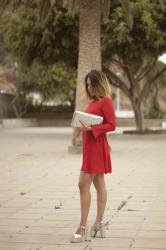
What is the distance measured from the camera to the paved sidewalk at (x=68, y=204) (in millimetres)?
7059

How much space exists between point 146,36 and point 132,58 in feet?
7.34

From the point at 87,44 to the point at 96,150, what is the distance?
12.3m

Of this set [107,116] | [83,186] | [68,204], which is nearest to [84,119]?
[107,116]

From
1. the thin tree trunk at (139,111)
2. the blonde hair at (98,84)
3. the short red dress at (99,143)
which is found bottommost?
the thin tree trunk at (139,111)

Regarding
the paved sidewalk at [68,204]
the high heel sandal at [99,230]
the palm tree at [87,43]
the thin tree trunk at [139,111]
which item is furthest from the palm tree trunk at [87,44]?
the thin tree trunk at [139,111]

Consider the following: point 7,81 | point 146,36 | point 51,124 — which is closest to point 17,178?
point 146,36

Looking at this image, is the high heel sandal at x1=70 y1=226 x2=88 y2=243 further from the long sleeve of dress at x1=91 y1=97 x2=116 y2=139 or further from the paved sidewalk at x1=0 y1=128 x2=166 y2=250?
the long sleeve of dress at x1=91 y1=97 x2=116 y2=139

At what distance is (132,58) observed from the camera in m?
29.2

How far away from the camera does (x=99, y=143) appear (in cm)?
706

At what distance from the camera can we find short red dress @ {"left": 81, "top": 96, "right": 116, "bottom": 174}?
698 centimetres

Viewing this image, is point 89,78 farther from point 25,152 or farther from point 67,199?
point 25,152

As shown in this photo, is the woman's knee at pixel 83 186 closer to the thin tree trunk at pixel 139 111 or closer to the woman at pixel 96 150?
the woman at pixel 96 150

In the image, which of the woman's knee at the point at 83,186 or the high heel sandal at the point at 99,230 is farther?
the high heel sandal at the point at 99,230

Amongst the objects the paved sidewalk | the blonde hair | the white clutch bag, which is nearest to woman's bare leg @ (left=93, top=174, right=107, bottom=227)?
the paved sidewalk
